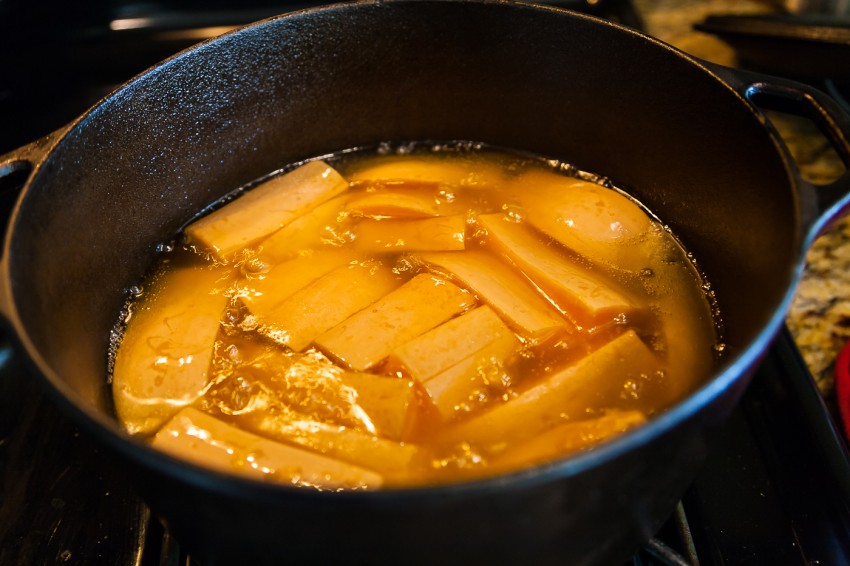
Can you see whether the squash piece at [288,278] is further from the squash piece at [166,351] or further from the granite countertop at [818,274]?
the granite countertop at [818,274]

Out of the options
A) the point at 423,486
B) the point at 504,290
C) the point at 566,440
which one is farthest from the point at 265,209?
the point at 423,486

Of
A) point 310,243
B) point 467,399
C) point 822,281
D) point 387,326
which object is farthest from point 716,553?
point 310,243

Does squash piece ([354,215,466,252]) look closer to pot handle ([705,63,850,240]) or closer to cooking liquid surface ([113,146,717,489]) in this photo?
cooking liquid surface ([113,146,717,489])

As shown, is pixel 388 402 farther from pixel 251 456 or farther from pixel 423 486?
pixel 423 486

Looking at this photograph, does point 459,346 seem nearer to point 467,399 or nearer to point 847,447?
point 467,399

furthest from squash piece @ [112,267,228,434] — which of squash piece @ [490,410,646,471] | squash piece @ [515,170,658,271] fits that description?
squash piece @ [515,170,658,271]

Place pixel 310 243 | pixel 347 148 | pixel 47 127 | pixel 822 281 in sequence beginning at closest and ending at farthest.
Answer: pixel 310 243, pixel 822 281, pixel 347 148, pixel 47 127

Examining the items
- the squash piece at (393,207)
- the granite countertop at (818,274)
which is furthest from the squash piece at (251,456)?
the granite countertop at (818,274)

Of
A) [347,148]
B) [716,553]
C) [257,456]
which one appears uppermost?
[347,148]
